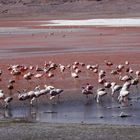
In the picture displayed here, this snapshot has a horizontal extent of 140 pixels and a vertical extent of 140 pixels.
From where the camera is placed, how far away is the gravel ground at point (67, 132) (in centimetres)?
1114

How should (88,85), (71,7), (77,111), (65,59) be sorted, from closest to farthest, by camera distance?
(77,111) < (88,85) < (65,59) < (71,7)

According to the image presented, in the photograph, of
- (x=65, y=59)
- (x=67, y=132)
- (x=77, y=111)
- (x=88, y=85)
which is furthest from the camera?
(x=65, y=59)

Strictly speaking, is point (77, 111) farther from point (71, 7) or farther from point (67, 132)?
point (71, 7)

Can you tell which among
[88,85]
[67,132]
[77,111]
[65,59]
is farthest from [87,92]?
[65,59]

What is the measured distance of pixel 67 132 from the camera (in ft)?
37.9

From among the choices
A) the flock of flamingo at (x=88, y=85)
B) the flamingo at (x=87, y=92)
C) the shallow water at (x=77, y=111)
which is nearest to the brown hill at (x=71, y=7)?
the flock of flamingo at (x=88, y=85)

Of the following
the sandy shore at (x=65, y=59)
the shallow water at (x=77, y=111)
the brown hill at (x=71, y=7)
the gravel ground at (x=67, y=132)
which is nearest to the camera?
the gravel ground at (x=67, y=132)

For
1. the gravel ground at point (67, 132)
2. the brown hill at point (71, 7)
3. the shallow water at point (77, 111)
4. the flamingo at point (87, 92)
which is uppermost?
the brown hill at point (71, 7)

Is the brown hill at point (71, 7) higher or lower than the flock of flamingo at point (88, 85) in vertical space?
higher

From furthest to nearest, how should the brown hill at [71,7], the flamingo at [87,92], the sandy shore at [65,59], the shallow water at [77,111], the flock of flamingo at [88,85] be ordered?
the brown hill at [71,7], the flamingo at [87,92], the flock of flamingo at [88,85], the shallow water at [77,111], the sandy shore at [65,59]

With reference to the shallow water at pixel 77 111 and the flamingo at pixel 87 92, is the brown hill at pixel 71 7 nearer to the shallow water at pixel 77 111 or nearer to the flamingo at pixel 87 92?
the flamingo at pixel 87 92

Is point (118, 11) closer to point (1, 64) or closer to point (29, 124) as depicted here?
point (1, 64)

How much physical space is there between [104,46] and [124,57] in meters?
6.73

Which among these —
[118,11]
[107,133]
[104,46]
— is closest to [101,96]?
[107,133]
